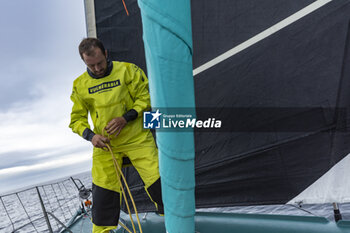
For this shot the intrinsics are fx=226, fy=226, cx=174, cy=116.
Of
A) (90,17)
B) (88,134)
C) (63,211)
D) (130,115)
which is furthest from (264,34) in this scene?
(63,211)

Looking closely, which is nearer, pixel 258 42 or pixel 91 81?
pixel 91 81

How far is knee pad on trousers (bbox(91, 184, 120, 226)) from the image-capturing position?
48.9 inches

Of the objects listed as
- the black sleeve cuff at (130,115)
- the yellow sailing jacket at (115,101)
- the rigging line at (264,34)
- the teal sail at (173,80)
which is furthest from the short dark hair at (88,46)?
the rigging line at (264,34)

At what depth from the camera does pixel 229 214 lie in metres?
1.56

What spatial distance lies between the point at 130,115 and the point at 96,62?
303mm

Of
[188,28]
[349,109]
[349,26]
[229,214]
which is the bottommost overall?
[229,214]

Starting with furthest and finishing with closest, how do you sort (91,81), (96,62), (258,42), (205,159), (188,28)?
1. (205,159)
2. (258,42)
3. (91,81)
4. (96,62)
5. (188,28)

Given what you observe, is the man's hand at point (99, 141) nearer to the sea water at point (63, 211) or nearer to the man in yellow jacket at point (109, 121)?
the man in yellow jacket at point (109, 121)

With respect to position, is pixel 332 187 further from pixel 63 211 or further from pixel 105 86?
pixel 63 211

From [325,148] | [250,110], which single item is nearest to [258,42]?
[250,110]

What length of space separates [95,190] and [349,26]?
1615 millimetres

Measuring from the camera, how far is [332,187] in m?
1.18

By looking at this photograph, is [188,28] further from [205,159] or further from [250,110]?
[205,159]

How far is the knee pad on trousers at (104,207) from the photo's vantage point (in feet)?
4.08
